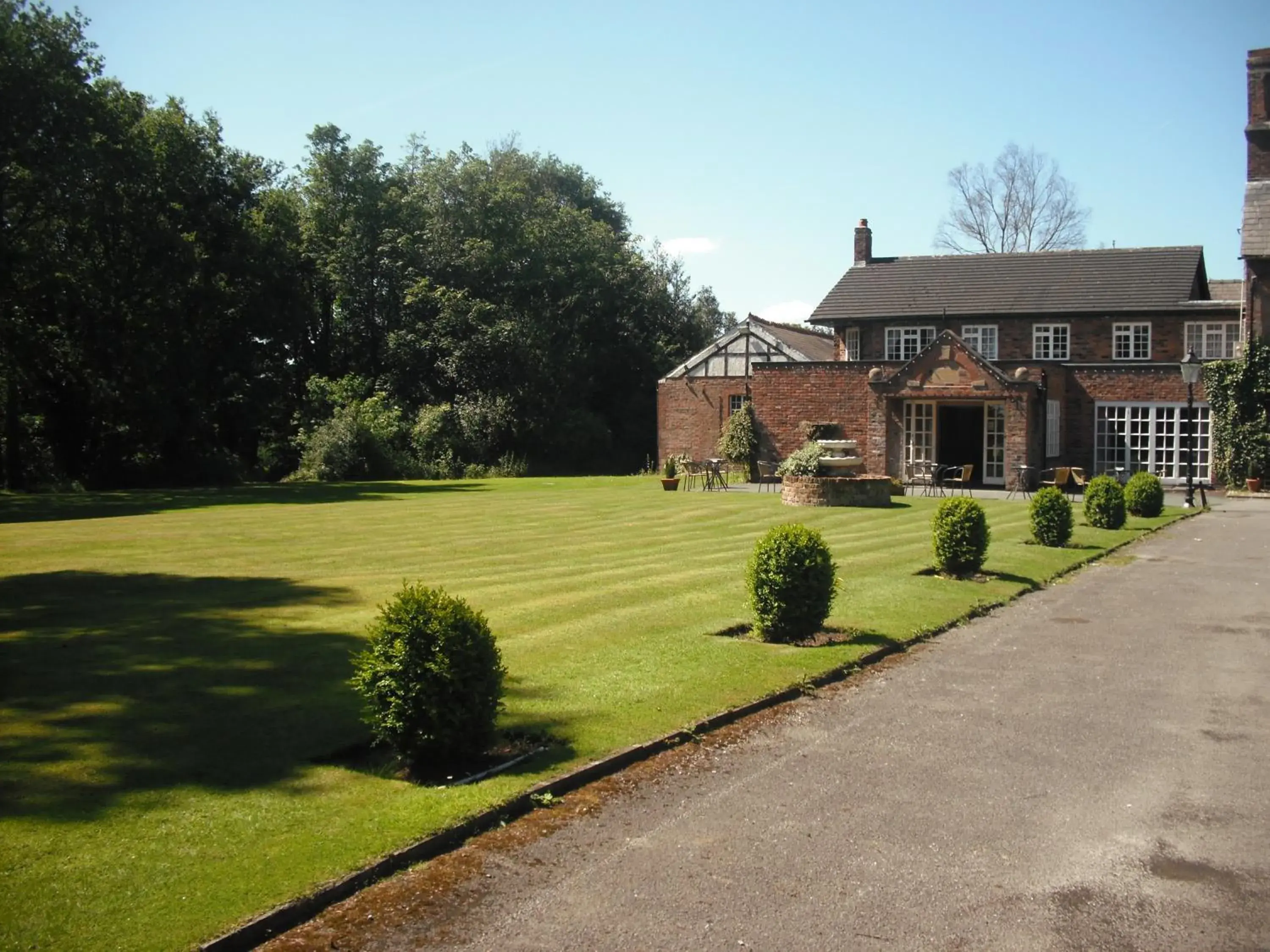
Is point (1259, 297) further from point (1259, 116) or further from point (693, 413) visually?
point (693, 413)

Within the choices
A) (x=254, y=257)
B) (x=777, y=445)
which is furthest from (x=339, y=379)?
(x=777, y=445)

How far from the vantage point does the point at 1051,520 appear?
62.6 feet

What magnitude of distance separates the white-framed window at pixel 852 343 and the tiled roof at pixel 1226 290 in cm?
1851

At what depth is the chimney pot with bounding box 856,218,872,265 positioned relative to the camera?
45.0 m

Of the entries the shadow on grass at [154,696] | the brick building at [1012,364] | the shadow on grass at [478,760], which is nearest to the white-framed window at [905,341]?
the brick building at [1012,364]

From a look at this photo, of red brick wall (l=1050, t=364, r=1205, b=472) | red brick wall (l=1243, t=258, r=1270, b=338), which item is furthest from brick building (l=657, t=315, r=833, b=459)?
red brick wall (l=1243, t=258, r=1270, b=338)

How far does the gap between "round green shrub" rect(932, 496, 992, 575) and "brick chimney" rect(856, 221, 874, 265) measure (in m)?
31.2

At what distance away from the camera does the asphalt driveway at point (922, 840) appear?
4770mm

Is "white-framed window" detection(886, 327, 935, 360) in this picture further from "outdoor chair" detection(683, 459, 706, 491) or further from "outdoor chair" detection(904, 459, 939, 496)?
"outdoor chair" detection(683, 459, 706, 491)

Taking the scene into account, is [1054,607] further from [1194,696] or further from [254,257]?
[254,257]

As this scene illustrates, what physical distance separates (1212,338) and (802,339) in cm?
1677

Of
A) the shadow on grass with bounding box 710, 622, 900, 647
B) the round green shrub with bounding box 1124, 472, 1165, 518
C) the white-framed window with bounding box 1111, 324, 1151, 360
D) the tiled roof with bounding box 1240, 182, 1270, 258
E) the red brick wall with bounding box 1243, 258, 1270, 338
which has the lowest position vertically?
the shadow on grass with bounding box 710, 622, 900, 647

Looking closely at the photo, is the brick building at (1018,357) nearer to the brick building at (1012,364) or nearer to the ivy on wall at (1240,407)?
the brick building at (1012,364)

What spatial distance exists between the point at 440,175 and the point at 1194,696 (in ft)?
158
